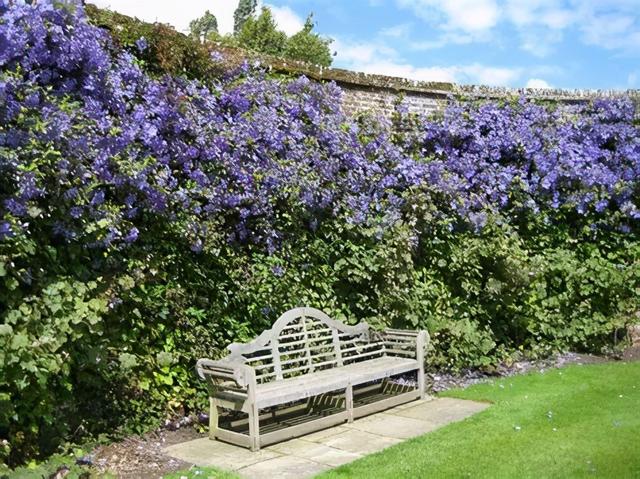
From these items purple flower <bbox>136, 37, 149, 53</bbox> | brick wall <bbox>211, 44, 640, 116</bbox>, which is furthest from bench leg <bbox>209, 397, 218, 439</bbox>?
brick wall <bbox>211, 44, 640, 116</bbox>

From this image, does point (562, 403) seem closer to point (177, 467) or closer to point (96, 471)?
point (177, 467)

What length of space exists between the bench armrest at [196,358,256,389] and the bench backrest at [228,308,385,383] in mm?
204

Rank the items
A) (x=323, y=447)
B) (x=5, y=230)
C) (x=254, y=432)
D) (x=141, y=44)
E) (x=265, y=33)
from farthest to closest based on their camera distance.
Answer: (x=265, y=33) < (x=141, y=44) < (x=323, y=447) < (x=254, y=432) < (x=5, y=230)

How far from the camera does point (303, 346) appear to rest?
650cm

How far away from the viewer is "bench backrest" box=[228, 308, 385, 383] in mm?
5934

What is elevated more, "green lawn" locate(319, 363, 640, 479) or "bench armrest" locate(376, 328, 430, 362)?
"bench armrest" locate(376, 328, 430, 362)

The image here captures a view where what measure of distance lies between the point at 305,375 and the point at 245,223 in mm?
1519

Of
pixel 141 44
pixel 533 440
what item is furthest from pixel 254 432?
pixel 141 44

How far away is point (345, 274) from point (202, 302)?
1747 millimetres

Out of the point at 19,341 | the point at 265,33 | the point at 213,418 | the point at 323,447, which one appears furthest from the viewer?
the point at 265,33

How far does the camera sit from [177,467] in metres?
4.81

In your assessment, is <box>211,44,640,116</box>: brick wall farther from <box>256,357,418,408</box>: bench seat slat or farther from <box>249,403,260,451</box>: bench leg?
<box>249,403,260,451</box>: bench leg

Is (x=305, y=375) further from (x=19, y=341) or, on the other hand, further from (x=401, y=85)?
(x=401, y=85)

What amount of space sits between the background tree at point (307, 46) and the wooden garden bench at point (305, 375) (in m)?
30.0
